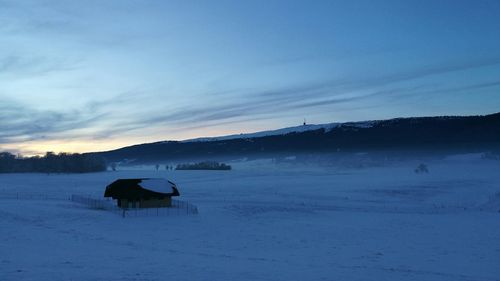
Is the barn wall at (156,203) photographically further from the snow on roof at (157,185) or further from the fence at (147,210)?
the snow on roof at (157,185)

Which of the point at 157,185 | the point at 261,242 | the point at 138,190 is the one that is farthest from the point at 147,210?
the point at 261,242

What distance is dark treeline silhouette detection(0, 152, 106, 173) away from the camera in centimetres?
14175

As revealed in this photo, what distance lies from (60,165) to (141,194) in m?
97.9

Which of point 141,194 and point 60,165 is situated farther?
point 60,165

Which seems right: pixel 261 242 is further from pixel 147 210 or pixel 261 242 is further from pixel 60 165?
pixel 60 165

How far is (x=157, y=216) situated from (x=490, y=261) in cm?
3063

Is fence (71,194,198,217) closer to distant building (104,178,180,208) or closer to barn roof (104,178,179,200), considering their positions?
distant building (104,178,180,208)

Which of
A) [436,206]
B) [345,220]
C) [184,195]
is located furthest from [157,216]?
[436,206]

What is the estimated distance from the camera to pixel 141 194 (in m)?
53.9

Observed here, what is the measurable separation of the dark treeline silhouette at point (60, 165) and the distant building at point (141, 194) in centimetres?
9316

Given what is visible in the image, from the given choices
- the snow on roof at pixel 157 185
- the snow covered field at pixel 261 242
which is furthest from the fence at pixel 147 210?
the snow on roof at pixel 157 185

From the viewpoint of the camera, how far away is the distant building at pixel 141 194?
5381cm

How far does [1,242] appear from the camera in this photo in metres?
30.3

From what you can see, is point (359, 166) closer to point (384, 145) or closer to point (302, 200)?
point (384, 145)
